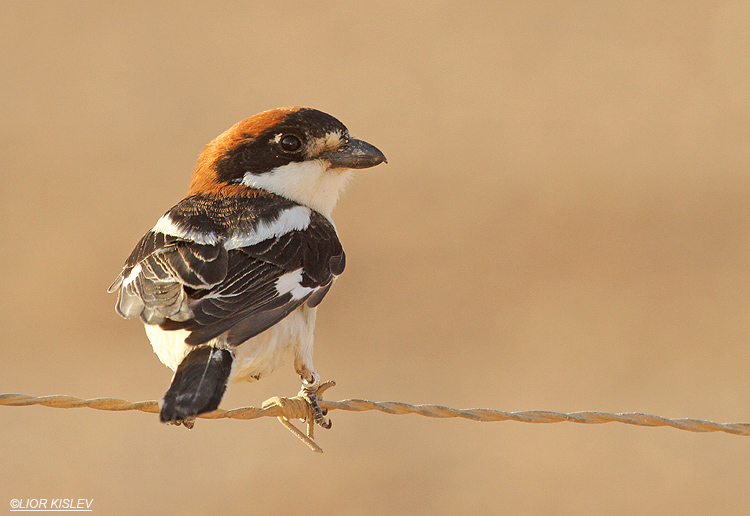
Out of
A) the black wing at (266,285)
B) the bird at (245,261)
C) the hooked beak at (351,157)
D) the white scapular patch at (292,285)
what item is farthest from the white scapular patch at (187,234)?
the hooked beak at (351,157)

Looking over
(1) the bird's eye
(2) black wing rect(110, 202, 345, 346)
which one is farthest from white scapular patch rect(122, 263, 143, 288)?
(1) the bird's eye

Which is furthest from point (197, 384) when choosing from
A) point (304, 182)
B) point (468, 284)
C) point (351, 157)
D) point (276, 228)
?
point (468, 284)

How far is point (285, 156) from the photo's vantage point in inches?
164

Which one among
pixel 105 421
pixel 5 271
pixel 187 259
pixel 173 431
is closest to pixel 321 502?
pixel 173 431

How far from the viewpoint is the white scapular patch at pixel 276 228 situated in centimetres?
362

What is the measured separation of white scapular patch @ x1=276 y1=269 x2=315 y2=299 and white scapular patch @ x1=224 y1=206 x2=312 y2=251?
19cm

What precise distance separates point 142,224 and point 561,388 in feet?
16.6

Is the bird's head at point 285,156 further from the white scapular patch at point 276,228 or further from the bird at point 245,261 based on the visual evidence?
the white scapular patch at point 276,228

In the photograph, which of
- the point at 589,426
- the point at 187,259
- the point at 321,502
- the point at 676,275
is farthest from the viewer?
the point at 676,275

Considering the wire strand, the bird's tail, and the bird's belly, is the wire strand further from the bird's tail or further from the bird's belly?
the bird's belly

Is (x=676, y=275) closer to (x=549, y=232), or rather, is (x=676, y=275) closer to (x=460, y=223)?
(x=549, y=232)

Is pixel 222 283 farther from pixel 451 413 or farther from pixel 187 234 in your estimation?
pixel 451 413

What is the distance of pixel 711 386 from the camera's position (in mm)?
8969

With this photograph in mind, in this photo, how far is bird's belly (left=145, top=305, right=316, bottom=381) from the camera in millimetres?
3426
